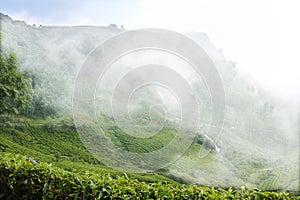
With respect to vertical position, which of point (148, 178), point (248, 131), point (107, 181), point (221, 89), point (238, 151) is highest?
point (248, 131)

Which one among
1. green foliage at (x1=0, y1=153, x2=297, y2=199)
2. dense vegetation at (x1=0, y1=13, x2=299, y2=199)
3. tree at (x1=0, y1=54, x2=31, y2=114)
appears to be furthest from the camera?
tree at (x1=0, y1=54, x2=31, y2=114)

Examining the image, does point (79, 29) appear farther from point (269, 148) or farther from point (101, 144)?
point (101, 144)

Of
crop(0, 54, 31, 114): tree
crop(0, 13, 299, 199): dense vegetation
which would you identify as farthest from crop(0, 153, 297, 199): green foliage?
crop(0, 54, 31, 114): tree

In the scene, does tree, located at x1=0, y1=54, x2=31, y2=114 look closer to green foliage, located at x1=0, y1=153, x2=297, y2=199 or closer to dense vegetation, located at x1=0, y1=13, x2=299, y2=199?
dense vegetation, located at x1=0, y1=13, x2=299, y2=199

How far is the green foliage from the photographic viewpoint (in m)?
1.98

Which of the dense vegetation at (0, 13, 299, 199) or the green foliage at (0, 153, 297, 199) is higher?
the dense vegetation at (0, 13, 299, 199)

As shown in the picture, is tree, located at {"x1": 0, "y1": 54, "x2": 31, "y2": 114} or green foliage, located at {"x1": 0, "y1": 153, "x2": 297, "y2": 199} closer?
green foliage, located at {"x1": 0, "y1": 153, "x2": 297, "y2": 199}

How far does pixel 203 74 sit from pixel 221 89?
0.45 m

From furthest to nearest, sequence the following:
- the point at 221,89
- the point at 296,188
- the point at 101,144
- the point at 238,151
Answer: the point at 238,151
the point at 296,188
the point at 101,144
the point at 221,89

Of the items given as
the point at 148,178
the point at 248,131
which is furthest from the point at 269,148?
the point at 148,178

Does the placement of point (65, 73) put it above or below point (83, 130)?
above

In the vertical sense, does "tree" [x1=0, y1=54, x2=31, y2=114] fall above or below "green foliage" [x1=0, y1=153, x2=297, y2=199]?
above

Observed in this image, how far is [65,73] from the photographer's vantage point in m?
13.9

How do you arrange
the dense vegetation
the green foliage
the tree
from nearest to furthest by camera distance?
the green foliage < the dense vegetation < the tree
